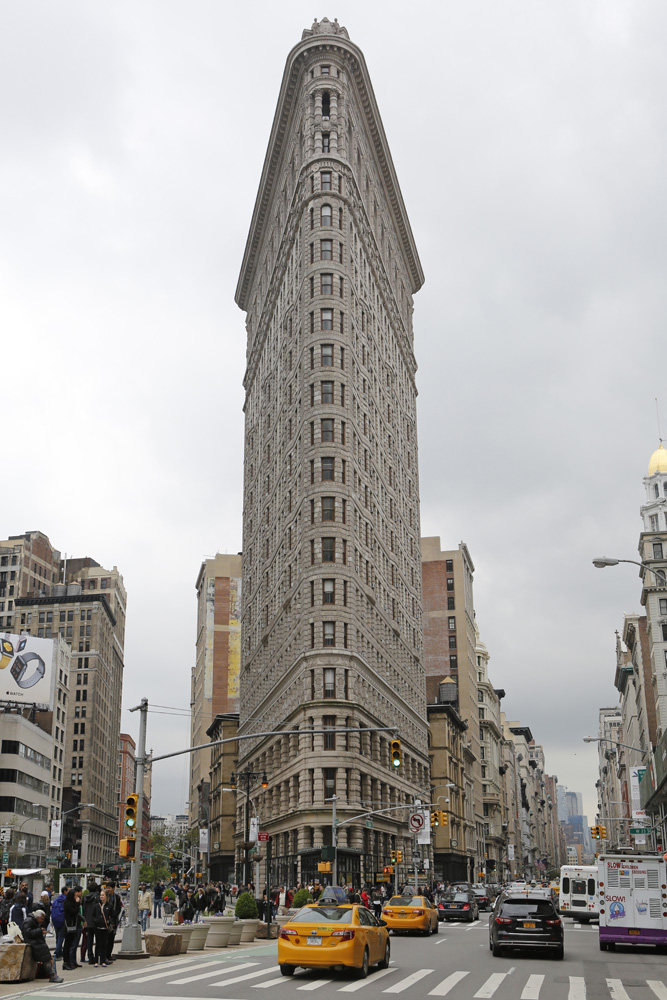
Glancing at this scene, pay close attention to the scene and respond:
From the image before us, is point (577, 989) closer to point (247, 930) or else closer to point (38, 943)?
point (38, 943)

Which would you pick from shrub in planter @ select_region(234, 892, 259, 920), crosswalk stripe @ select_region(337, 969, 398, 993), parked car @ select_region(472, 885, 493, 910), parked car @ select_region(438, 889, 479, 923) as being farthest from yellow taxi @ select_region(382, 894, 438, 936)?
parked car @ select_region(472, 885, 493, 910)

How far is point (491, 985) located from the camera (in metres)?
20.6

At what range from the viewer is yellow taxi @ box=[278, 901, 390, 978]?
836 inches

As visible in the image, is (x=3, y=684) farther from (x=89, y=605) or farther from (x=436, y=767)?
(x=89, y=605)

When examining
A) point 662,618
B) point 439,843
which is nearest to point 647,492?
point 662,618

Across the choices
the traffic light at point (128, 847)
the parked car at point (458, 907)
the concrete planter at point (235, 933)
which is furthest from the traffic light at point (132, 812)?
the parked car at point (458, 907)

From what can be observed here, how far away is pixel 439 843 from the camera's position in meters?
115

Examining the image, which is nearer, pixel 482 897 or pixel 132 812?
pixel 132 812

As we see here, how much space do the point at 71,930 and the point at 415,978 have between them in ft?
28.8

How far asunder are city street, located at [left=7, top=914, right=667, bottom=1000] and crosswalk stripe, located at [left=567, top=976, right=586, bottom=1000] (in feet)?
0.06

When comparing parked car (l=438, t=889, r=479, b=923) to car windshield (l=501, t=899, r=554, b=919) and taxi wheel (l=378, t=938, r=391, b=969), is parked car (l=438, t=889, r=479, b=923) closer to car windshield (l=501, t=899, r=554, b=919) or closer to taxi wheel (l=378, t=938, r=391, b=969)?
car windshield (l=501, t=899, r=554, b=919)

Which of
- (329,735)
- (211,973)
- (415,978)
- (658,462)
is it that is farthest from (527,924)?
(658,462)

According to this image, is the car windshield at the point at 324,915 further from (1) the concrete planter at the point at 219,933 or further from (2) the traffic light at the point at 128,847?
(1) the concrete planter at the point at 219,933

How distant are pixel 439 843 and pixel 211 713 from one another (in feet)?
183
